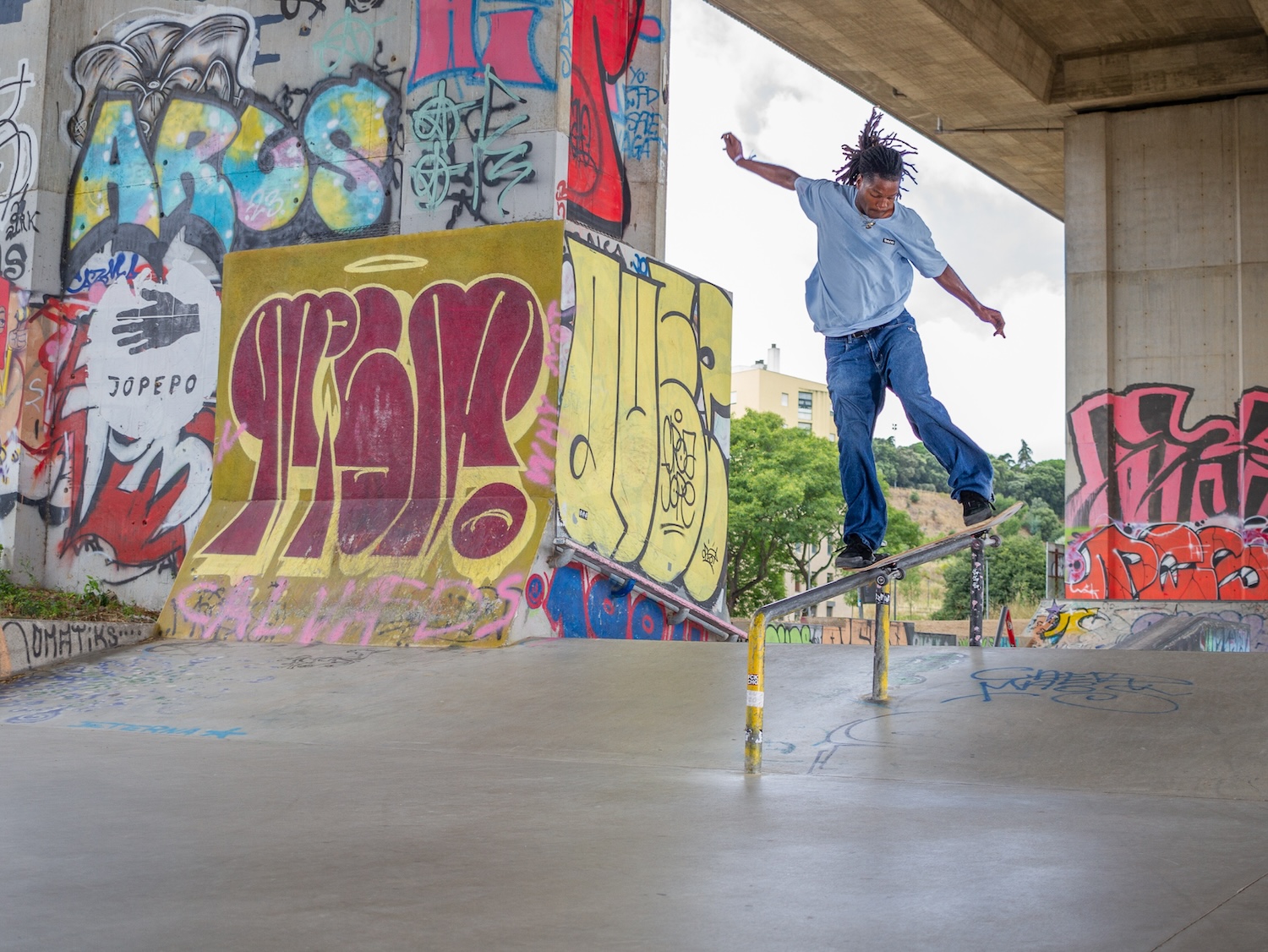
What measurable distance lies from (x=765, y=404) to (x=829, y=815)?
89.7m

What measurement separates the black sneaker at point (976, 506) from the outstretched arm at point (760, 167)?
290 cm

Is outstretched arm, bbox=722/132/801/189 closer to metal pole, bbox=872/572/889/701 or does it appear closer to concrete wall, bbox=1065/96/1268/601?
metal pole, bbox=872/572/889/701

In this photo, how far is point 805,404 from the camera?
321 ft

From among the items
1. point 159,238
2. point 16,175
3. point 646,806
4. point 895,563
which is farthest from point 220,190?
point 646,806

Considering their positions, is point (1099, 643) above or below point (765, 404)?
below

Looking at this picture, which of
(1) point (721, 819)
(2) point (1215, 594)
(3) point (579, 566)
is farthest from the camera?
(2) point (1215, 594)

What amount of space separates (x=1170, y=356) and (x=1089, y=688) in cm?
1730

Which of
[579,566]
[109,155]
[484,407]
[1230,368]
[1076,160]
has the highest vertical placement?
[1076,160]

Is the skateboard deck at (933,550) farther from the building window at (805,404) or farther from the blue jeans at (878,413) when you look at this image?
the building window at (805,404)

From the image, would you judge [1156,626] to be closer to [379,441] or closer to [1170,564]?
[1170,564]

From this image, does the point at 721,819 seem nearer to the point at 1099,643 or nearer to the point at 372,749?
the point at 372,749

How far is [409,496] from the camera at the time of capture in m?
13.5

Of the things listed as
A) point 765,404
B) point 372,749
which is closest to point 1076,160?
point 372,749

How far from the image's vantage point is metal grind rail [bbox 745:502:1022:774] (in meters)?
7.01
